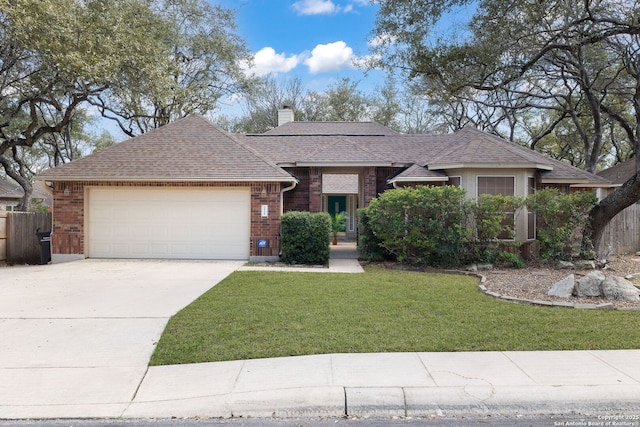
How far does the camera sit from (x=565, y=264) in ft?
36.9

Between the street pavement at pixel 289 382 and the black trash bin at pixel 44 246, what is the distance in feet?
26.5

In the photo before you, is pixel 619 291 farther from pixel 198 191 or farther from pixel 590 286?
pixel 198 191

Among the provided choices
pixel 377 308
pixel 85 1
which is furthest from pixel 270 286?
pixel 85 1

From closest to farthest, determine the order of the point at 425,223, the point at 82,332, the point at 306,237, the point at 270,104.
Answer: the point at 82,332
the point at 425,223
the point at 306,237
the point at 270,104

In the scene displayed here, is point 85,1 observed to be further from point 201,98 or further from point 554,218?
point 554,218

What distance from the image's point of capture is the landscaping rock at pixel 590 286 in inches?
296

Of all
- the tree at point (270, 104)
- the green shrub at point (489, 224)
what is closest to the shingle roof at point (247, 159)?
the green shrub at point (489, 224)

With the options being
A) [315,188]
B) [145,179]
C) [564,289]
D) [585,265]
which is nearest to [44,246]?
[145,179]

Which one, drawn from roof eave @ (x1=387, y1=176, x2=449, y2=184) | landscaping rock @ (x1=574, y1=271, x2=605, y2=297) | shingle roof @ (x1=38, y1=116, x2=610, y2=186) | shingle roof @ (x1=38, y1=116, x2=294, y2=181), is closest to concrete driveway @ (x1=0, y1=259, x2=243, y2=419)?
shingle roof @ (x1=38, y1=116, x2=294, y2=181)

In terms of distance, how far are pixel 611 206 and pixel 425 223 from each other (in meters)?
5.28

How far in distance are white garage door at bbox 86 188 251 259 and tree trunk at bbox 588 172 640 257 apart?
33.5ft

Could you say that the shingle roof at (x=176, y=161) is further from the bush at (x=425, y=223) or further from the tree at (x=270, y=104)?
the tree at (x=270, y=104)

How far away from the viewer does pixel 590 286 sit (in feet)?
24.9

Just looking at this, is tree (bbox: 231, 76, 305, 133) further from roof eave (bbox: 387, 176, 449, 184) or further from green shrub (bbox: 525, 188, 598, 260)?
green shrub (bbox: 525, 188, 598, 260)
